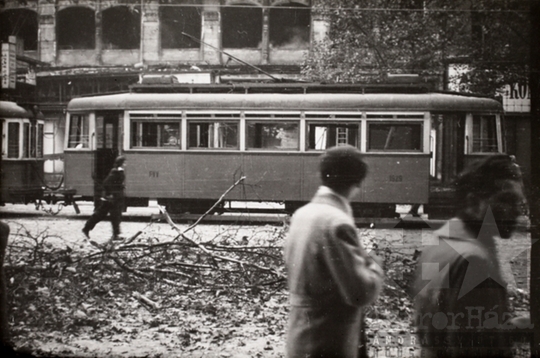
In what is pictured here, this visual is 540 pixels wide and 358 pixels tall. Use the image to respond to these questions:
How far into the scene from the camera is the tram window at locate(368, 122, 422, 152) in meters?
2.77

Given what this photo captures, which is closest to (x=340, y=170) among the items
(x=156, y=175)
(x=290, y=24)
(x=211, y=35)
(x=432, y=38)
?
(x=290, y=24)

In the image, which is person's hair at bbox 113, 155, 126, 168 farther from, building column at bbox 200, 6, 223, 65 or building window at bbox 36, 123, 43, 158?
building column at bbox 200, 6, 223, 65

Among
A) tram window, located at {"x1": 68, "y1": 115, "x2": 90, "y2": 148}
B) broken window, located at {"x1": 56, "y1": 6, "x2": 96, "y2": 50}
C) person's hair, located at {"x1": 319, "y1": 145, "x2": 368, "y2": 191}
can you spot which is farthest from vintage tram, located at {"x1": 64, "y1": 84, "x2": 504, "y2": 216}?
person's hair, located at {"x1": 319, "y1": 145, "x2": 368, "y2": 191}

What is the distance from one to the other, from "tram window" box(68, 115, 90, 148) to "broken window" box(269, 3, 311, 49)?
4.21 feet

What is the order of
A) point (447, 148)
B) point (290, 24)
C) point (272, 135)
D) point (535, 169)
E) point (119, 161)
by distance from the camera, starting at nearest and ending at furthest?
point (535, 169) < point (290, 24) < point (447, 148) < point (119, 161) < point (272, 135)

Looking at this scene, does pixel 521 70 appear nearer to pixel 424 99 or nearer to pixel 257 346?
pixel 424 99

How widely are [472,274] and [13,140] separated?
9.06 ft

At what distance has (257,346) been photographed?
2.90 m

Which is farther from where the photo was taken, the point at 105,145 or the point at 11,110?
the point at 105,145

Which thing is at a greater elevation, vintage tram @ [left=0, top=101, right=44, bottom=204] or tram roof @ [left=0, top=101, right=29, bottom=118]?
tram roof @ [left=0, top=101, right=29, bottom=118]

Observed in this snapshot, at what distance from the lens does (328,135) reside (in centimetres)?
299

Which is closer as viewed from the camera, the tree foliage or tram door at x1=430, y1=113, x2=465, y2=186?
the tree foliage

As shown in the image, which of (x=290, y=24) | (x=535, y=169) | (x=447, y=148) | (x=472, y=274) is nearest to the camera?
(x=472, y=274)

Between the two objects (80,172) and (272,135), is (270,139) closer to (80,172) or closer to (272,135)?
(272,135)
